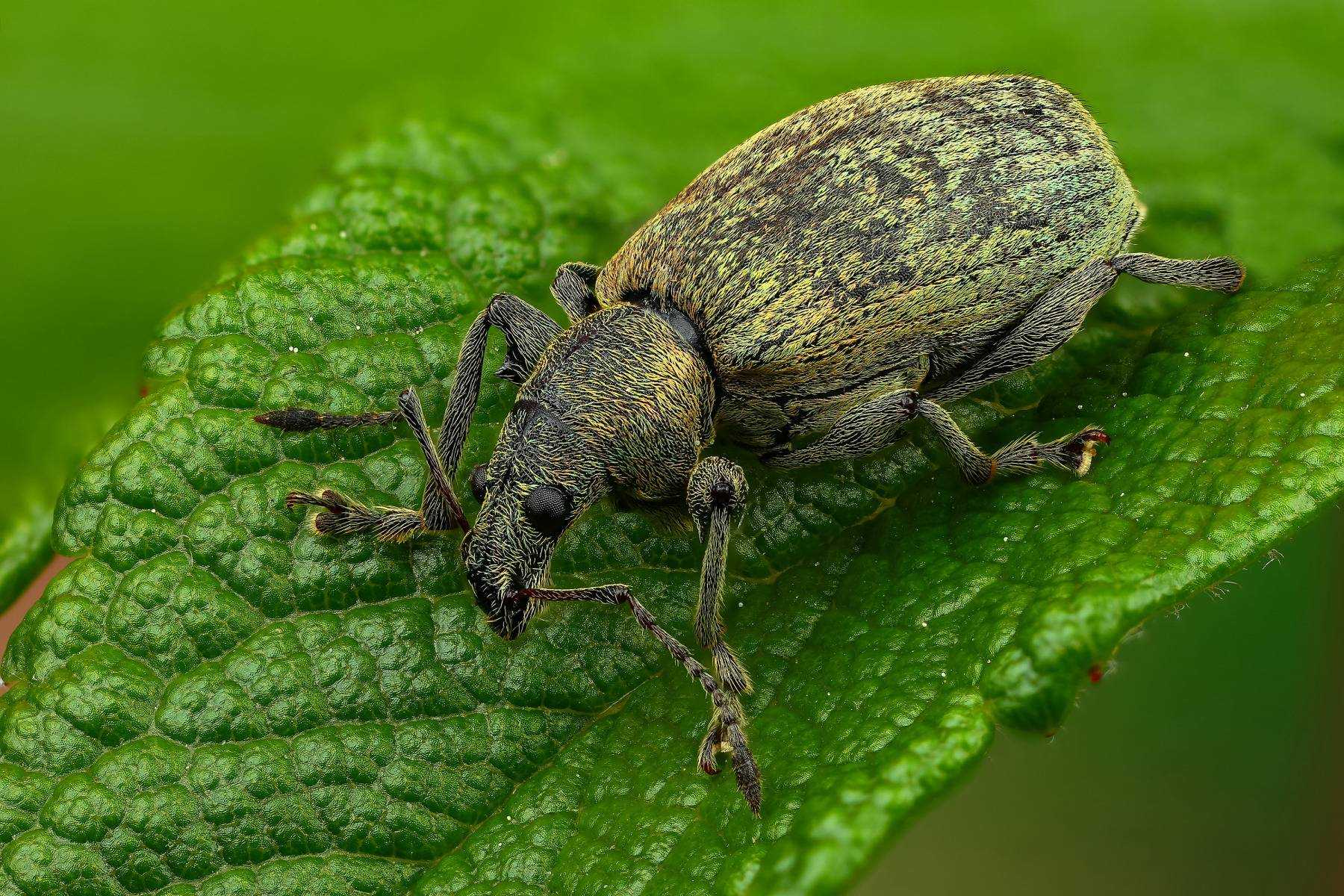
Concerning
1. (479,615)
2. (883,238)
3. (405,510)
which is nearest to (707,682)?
(479,615)

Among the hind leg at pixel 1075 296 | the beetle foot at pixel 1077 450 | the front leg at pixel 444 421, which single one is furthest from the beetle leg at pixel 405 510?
the beetle foot at pixel 1077 450

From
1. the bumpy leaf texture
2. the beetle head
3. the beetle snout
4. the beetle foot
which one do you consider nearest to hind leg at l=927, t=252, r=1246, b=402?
the bumpy leaf texture

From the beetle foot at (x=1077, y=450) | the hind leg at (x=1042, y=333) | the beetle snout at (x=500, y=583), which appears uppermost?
the beetle snout at (x=500, y=583)

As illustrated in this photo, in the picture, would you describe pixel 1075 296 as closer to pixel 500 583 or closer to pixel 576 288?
pixel 576 288

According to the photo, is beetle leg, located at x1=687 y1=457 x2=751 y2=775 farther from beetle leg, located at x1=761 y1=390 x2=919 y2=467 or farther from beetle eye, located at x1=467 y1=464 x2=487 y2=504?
beetle eye, located at x1=467 y1=464 x2=487 y2=504

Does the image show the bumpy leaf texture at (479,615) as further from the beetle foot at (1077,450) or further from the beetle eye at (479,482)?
the beetle eye at (479,482)

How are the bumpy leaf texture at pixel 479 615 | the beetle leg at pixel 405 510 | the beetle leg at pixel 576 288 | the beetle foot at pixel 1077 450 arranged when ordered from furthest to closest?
1. the beetle leg at pixel 576 288
2. the beetle leg at pixel 405 510
3. the beetle foot at pixel 1077 450
4. the bumpy leaf texture at pixel 479 615
